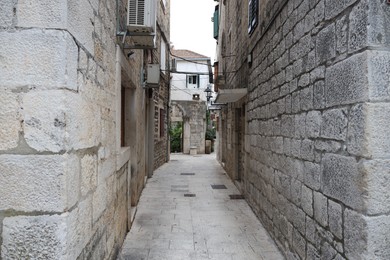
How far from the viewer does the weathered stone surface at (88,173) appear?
1.73 m

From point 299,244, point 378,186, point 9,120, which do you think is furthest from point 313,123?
point 9,120

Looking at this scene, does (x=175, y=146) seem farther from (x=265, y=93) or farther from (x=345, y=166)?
(x=345, y=166)

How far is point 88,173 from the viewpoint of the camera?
184cm

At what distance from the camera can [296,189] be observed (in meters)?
2.82

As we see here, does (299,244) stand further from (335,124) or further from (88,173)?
(88,173)

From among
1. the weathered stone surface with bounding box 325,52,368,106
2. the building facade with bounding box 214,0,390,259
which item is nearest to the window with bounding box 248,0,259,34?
the building facade with bounding box 214,0,390,259

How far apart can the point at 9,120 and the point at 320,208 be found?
6.97ft

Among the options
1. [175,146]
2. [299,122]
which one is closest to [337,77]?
[299,122]

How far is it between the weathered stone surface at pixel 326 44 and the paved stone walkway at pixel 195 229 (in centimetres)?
214

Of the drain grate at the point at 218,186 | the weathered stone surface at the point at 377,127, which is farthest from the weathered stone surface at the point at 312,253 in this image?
the drain grate at the point at 218,186

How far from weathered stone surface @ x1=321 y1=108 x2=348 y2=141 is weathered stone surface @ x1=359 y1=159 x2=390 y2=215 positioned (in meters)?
0.29

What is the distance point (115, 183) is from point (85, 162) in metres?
1.19

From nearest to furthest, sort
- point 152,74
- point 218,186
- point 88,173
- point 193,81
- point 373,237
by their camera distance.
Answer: point 373,237 → point 88,173 → point 152,74 → point 218,186 → point 193,81

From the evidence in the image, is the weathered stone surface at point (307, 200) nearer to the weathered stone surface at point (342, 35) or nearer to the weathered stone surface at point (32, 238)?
the weathered stone surface at point (342, 35)
